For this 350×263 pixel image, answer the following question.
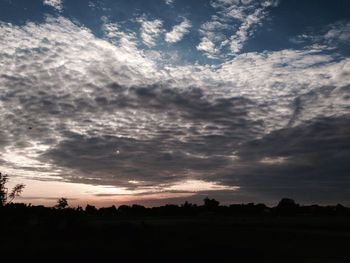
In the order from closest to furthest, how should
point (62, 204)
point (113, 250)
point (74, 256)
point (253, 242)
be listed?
point (74, 256) < point (113, 250) < point (253, 242) < point (62, 204)

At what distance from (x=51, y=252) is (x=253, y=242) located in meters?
25.9

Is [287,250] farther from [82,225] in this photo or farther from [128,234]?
[82,225]

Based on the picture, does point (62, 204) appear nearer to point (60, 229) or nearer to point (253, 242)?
point (60, 229)

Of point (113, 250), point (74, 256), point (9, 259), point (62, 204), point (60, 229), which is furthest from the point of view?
point (62, 204)

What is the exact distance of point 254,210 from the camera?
184625 mm

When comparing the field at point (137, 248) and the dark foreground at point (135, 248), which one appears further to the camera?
the field at point (137, 248)

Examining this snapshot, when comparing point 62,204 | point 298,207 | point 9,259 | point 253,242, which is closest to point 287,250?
point 253,242

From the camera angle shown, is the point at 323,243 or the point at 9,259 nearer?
the point at 9,259

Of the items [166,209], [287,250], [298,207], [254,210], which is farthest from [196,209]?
[287,250]

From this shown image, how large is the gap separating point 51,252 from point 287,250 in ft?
84.4

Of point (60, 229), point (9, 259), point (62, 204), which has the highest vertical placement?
point (62, 204)

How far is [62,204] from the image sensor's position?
118 m

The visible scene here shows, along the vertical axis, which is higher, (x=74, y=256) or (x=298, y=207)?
(x=298, y=207)

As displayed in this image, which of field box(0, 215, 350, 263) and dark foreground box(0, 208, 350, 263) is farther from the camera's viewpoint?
field box(0, 215, 350, 263)
